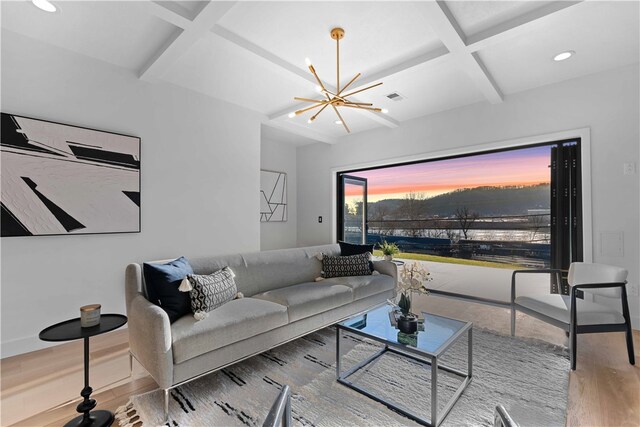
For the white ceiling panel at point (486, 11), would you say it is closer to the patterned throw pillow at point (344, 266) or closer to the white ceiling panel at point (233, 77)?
the white ceiling panel at point (233, 77)

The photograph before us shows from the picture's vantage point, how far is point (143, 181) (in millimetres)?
3303

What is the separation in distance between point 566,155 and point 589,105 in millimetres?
577

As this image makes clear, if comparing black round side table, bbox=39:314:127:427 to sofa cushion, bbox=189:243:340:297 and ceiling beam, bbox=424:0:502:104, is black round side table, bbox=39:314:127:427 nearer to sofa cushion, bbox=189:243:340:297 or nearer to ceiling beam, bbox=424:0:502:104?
sofa cushion, bbox=189:243:340:297

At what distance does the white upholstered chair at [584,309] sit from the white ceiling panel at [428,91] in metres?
2.37

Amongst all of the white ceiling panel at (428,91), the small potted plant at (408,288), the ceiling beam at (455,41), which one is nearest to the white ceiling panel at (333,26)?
the ceiling beam at (455,41)

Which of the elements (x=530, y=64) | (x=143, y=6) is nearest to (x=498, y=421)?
(x=143, y=6)

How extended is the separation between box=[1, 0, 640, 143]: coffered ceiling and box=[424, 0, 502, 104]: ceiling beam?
12mm

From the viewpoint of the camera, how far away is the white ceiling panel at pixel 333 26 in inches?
89.0

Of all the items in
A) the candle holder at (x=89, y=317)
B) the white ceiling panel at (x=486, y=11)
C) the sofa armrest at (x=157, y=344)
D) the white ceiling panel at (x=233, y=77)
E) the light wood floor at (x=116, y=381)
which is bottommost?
the light wood floor at (x=116, y=381)

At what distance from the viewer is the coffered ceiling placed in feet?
7.42

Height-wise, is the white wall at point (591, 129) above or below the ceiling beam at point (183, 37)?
below

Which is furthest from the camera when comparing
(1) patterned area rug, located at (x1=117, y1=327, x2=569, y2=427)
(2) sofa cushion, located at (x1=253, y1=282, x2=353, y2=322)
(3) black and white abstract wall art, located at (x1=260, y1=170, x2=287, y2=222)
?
(3) black and white abstract wall art, located at (x1=260, y1=170, x2=287, y2=222)

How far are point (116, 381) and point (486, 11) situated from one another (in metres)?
3.98

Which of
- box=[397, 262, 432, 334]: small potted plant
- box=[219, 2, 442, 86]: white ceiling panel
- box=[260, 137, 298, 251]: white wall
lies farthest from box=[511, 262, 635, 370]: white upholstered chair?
box=[260, 137, 298, 251]: white wall
